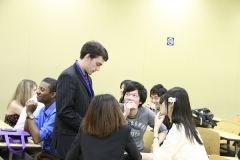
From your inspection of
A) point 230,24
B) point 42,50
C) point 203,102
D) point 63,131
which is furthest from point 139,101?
point 230,24

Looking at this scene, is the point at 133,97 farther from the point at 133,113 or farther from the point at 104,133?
the point at 104,133

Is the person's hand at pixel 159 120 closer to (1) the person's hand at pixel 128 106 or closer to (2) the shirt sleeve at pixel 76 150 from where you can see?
(1) the person's hand at pixel 128 106

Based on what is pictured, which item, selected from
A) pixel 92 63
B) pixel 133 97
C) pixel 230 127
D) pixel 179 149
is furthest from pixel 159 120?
pixel 230 127

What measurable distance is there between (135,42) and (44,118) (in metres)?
4.18

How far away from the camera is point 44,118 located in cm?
343

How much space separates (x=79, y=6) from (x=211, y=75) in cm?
347

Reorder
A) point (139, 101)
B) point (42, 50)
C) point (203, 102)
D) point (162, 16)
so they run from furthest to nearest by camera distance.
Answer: point (203, 102)
point (162, 16)
point (42, 50)
point (139, 101)

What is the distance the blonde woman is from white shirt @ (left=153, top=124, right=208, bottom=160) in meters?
2.46

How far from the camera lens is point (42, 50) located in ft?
21.4

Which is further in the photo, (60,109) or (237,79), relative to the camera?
(237,79)

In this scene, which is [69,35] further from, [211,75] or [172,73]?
[211,75]

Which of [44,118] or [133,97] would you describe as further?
[44,118]

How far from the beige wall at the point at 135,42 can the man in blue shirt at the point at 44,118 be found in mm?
3235

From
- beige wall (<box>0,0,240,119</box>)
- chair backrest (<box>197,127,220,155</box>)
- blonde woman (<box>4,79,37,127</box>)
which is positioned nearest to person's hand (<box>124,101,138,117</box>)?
chair backrest (<box>197,127,220,155</box>)
